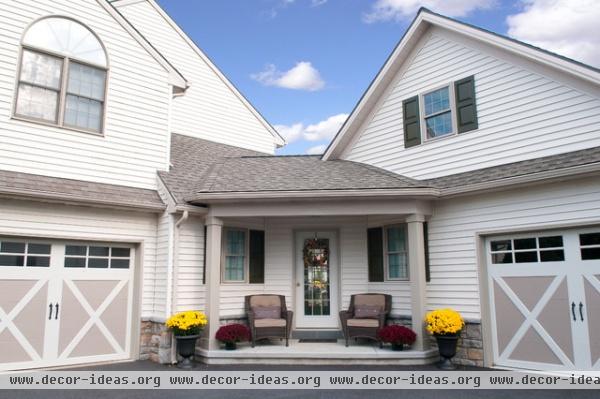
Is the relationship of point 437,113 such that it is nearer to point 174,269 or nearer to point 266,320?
point 266,320

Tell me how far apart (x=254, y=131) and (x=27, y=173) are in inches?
306

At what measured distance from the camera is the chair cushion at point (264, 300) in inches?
357

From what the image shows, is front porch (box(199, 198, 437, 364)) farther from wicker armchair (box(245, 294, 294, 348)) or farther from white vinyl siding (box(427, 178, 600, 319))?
white vinyl siding (box(427, 178, 600, 319))

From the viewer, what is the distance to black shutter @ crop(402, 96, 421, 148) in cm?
920

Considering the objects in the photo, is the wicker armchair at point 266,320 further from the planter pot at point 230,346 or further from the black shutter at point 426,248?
the black shutter at point 426,248

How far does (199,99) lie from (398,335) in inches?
339

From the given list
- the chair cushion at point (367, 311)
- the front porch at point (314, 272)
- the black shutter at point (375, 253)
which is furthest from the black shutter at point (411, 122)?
the chair cushion at point (367, 311)

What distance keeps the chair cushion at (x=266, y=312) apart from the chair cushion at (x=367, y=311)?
60.5 inches

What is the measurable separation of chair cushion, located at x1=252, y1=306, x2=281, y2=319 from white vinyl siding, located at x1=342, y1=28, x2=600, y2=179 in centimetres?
374

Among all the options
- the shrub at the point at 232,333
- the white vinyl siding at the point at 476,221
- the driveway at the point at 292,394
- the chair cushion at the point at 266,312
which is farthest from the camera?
the chair cushion at the point at 266,312

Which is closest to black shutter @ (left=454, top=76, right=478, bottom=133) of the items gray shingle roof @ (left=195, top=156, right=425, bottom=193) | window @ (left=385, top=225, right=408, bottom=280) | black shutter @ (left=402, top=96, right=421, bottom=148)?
black shutter @ (left=402, top=96, right=421, bottom=148)

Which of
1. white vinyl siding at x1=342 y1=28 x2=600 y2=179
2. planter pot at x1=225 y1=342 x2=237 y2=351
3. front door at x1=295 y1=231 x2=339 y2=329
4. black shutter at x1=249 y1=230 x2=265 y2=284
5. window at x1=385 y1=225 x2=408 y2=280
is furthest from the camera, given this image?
front door at x1=295 y1=231 x2=339 y2=329

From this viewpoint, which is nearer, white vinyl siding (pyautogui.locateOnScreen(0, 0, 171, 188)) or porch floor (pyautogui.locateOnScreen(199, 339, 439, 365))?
white vinyl siding (pyautogui.locateOnScreen(0, 0, 171, 188))

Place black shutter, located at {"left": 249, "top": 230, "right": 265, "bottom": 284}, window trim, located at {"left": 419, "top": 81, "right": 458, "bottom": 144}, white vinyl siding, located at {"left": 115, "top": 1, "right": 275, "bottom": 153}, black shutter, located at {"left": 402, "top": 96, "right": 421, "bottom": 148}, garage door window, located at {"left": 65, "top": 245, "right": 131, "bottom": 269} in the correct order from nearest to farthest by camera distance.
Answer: garage door window, located at {"left": 65, "top": 245, "right": 131, "bottom": 269}, window trim, located at {"left": 419, "top": 81, "right": 458, "bottom": 144}, black shutter, located at {"left": 402, "top": 96, "right": 421, "bottom": 148}, black shutter, located at {"left": 249, "top": 230, "right": 265, "bottom": 284}, white vinyl siding, located at {"left": 115, "top": 1, "right": 275, "bottom": 153}
